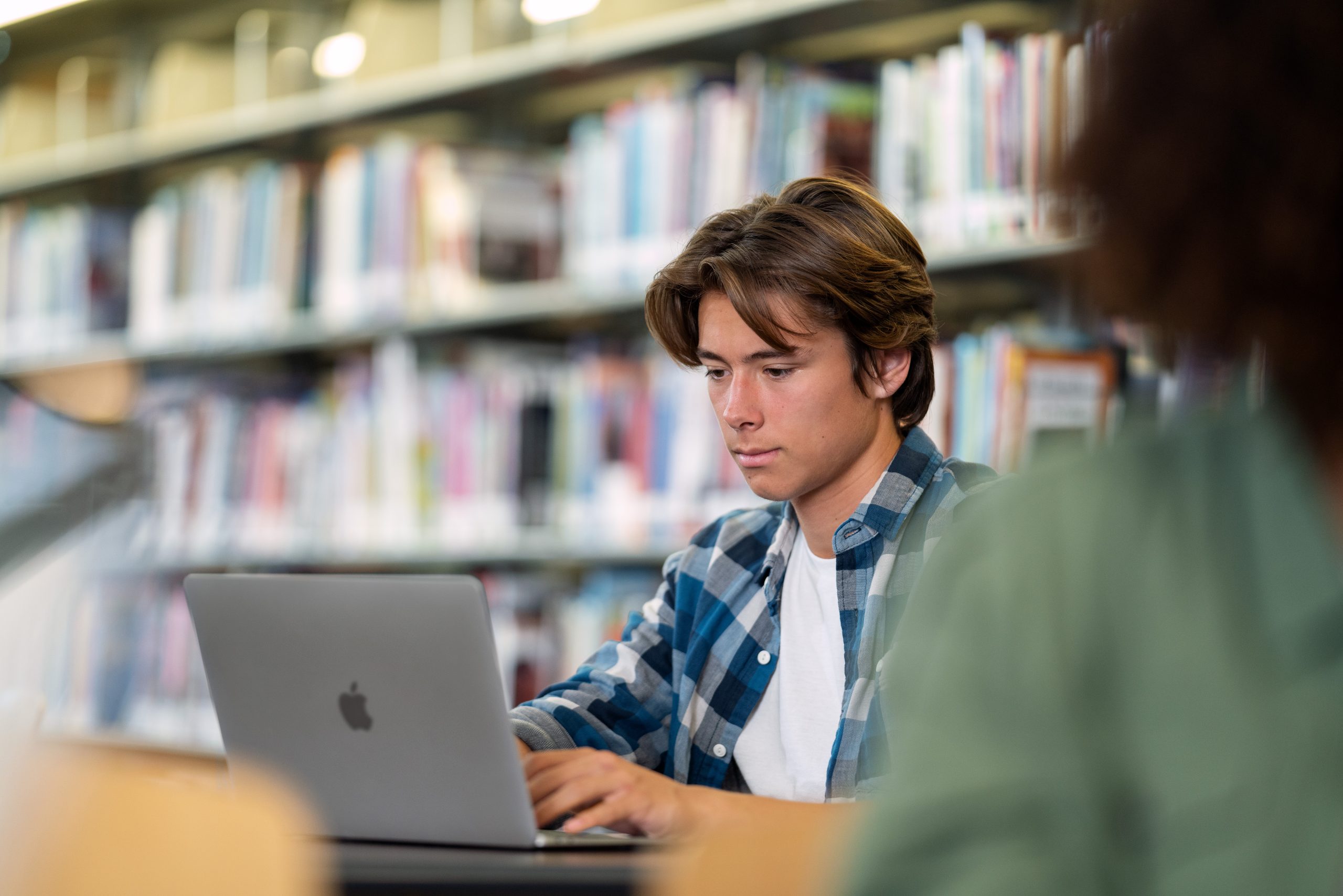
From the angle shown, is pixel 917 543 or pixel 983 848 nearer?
pixel 983 848

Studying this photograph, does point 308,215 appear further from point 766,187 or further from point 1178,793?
point 1178,793

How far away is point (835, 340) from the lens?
1522 mm

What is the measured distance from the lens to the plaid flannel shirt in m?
1.38

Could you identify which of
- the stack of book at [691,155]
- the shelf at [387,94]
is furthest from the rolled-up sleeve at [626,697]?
the shelf at [387,94]

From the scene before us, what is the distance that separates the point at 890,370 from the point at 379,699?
74 cm

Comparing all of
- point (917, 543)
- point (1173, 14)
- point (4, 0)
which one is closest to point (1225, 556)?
point (1173, 14)

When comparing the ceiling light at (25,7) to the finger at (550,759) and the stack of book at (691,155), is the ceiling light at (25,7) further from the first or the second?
the finger at (550,759)

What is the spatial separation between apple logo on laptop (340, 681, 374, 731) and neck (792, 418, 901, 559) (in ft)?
2.03

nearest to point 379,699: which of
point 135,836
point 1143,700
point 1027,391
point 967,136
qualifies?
point 135,836

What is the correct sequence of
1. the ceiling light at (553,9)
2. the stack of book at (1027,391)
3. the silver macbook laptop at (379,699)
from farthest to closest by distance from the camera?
the ceiling light at (553,9) → the stack of book at (1027,391) → the silver macbook laptop at (379,699)

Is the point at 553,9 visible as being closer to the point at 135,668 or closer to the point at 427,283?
the point at 427,283

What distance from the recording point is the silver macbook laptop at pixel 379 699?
104cm

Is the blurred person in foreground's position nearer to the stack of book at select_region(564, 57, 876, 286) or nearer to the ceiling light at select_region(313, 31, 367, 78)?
the stack of book at select_region(564, 57, 876, 286)

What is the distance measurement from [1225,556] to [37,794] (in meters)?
0.59
